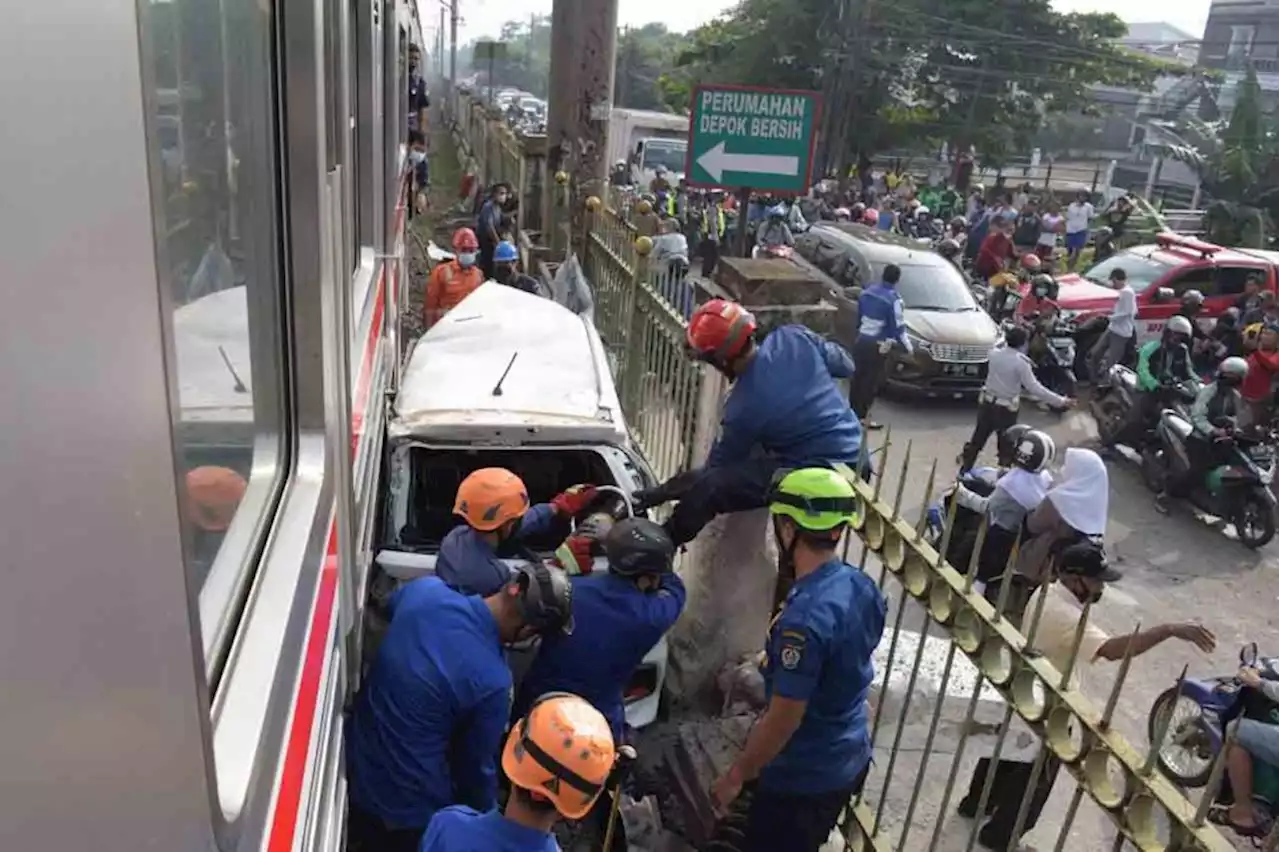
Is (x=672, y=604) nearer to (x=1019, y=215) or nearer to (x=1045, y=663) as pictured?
(x=1045, y=663)

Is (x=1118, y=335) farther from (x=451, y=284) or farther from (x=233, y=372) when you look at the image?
(x=233, y=372)

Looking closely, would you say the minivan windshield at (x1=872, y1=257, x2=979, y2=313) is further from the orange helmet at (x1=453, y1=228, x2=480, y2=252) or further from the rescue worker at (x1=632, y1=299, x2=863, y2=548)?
the rescue worker at (x1=632, y1=299, x2=863, y2=548)

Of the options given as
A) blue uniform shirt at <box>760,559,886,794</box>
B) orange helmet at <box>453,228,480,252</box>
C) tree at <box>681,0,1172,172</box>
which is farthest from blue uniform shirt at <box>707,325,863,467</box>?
tree at <box>681,0,1172,172</box>

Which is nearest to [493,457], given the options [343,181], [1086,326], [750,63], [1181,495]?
[343,181]

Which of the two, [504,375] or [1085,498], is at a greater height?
[504,375]

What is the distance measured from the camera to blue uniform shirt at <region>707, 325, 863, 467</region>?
3.45 m

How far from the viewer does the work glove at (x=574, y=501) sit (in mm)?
3943

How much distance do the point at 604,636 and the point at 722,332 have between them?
1084mm

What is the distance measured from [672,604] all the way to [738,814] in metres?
0.65

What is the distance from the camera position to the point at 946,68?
26031 millimetres

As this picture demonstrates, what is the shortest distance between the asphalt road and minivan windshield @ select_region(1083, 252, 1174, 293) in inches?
86.6

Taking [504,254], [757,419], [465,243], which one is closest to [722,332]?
[757,419]

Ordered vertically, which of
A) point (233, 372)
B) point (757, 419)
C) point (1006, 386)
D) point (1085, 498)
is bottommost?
point (1006, 386)

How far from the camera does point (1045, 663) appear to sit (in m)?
2.26
